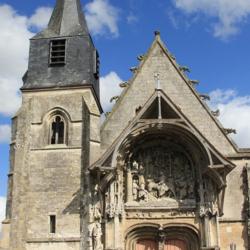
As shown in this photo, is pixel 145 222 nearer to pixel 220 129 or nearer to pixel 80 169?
pixel 80 169

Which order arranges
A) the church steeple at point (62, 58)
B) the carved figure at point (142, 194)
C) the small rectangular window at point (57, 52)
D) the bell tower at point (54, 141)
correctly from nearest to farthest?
the bell tower at point (54, 141) < the carved figure at point (142, 194) < the church steeple at point (62, 58) < the small rectangular window at point (57, 52)

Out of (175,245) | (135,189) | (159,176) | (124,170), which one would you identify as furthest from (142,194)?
(175,245)

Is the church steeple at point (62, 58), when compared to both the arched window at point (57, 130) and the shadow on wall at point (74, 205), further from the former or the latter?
the shadow on wall at point (74, 205)

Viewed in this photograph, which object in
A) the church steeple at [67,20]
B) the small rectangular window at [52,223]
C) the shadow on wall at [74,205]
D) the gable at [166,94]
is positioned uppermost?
the church steeple at [67,20]

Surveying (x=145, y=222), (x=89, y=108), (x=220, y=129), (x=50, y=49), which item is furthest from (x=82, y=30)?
(x=145, y=222)

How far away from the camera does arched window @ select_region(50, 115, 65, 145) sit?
53.4 ft

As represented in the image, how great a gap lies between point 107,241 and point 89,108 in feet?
14.4

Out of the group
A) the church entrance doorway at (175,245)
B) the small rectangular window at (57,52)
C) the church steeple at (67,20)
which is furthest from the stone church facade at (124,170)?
the church steeple at (67,20)

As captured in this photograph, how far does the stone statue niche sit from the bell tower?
1413mm

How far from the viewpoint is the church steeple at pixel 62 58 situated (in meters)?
16.9

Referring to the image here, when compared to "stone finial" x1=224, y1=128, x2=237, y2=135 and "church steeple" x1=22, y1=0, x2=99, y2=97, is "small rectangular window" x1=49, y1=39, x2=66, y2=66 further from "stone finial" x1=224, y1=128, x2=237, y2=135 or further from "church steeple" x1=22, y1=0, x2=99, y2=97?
"stone finial" x1=224, y1=128, x2=237, y2=135

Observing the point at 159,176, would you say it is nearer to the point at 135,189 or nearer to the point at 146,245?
the point at 135,189

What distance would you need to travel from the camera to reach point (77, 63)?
17203mm

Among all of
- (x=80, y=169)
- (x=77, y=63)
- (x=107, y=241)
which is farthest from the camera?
(x=77, y=63)
